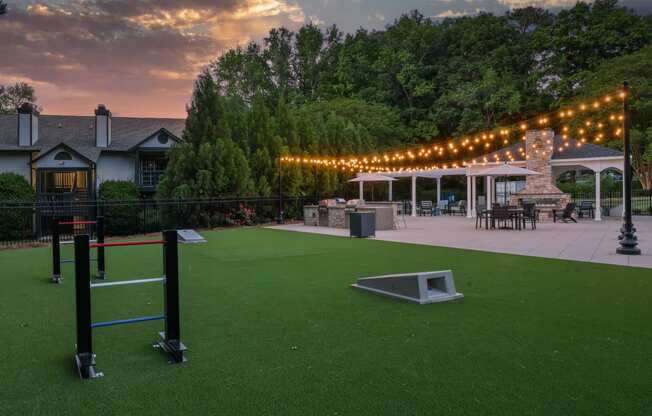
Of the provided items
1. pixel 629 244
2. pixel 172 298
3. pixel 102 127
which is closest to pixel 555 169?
pixel 629 244

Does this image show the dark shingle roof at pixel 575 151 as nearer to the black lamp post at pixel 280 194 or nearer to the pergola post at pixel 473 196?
the pergola post at pixel 473 196

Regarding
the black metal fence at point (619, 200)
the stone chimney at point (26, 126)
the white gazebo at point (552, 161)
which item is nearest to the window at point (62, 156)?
the stone chimney at point (26, 126)

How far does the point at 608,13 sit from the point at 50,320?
138ft

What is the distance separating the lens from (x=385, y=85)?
42594mm

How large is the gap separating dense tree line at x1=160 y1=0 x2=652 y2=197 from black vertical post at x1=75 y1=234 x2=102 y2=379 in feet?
49.4

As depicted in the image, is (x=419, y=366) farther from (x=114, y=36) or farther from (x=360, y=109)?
(x=360, y=109)

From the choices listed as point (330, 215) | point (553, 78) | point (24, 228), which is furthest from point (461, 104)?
point (24, 228)

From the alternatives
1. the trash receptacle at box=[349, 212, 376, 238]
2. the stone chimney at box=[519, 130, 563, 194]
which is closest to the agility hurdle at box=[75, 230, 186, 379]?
the trash receptacle at box=[349, 212, 376, 238]

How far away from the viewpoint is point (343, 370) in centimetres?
361

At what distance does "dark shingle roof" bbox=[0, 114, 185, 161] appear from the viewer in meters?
26.4

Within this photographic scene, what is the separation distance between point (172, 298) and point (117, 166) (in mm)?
25517

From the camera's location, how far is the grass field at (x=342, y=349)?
10.1 ft

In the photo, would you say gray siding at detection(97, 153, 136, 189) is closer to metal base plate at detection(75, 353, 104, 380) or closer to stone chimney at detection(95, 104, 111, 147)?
stone chimney at detection(95, 104, 111, 147)

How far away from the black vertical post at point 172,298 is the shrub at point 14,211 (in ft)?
47.1
